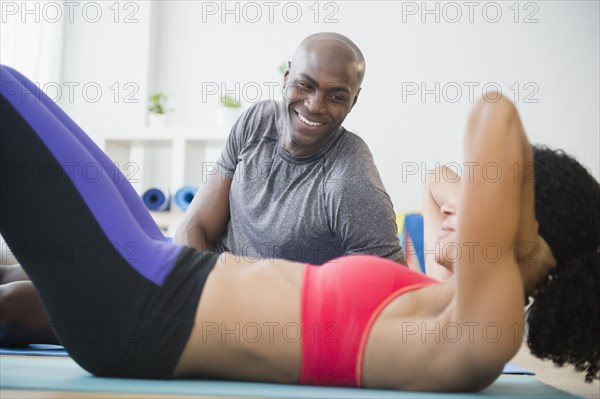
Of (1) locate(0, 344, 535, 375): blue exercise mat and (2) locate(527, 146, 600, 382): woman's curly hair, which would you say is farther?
(1) locate(0, 344, 535, 375): blue exercise mat

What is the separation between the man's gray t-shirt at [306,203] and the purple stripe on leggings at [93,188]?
0.80 meters

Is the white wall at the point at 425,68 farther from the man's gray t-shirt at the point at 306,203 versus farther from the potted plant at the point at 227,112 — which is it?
the man's gray t-shirt at the point at 306,203

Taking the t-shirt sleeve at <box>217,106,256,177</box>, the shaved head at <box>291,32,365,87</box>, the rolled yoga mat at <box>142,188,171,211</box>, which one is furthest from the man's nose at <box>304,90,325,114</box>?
the rolled yoga mat at <box>142,188,171,211</box>

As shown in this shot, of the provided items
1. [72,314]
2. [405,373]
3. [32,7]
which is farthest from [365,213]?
[32,7]

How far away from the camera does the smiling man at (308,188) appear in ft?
6.57

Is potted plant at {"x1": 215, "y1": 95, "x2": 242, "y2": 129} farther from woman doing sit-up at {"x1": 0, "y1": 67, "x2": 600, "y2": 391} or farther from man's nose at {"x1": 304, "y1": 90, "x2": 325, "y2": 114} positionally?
woman doing sit-up at {"x1": 0, "y1": 67, "x2": 600, "y2": 391}

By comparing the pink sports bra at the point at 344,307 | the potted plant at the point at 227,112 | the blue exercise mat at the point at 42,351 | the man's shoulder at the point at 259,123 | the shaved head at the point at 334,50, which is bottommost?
the blue exercise mat at the point at 42,351

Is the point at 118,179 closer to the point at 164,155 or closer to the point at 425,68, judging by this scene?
the point at 164,155

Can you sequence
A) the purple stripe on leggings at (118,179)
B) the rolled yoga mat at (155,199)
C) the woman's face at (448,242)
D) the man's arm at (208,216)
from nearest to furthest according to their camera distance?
the woman's face at (448,242) → the purple stripe on leggings at (118,179) → the man's arm at (208,216) → the rolled yoga mat at (155,199)

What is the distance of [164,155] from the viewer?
429 centimetres

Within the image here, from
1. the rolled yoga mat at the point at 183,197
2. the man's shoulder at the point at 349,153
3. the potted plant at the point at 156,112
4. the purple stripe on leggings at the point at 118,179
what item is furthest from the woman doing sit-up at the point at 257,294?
the potted plant at the point at 156,112

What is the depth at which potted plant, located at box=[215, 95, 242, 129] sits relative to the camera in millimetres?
3966

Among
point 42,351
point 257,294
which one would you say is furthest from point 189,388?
point 42,351

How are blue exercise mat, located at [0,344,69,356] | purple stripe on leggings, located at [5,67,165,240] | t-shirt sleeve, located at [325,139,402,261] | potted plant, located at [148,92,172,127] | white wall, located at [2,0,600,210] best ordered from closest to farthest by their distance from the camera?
purple stripe on leggings, located at [5,67,165,240]
blue exercise mat, located at [0,344,69,356]
t-shirt sleeve, located at [325,139,402,261]
potted plant, located at [148,92,172,127]
white wall, located at [2,0,600,210]
